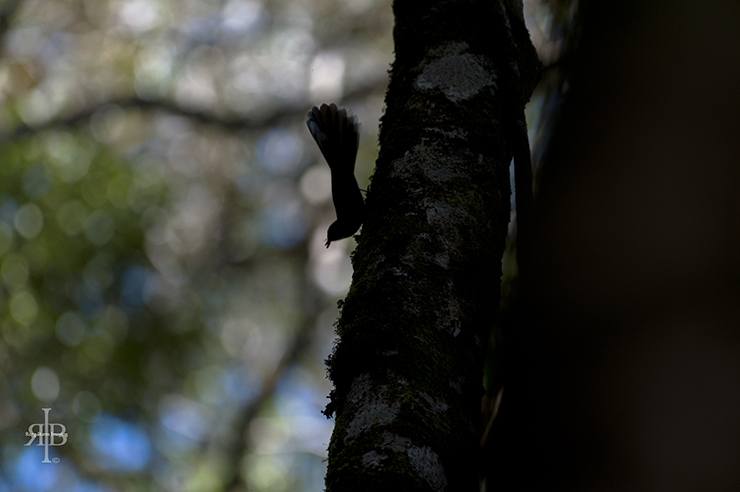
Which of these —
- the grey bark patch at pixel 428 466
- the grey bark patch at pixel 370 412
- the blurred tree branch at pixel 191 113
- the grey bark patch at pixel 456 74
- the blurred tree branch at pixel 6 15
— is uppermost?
the blurred tree branch at pixel 6 15

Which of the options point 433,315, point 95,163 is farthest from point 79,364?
point 433,315

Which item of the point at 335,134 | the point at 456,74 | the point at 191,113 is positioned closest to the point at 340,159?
the point at 335,134

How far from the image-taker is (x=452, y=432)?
39.3 inches

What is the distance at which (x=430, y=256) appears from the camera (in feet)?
3.70

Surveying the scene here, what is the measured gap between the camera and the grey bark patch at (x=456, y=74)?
4.29ft

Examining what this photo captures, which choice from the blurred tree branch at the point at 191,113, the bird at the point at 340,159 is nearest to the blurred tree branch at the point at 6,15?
the blurred tree branch at the point at 191,113

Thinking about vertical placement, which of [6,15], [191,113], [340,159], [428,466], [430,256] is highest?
[6,15]

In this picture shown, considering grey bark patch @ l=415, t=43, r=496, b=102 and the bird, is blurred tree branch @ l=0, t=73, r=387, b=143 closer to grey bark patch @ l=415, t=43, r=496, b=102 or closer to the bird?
the bird

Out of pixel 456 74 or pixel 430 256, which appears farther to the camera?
pixel 456 74

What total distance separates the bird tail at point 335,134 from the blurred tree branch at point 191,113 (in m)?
5.35

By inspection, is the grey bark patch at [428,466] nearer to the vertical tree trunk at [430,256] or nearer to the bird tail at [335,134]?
the vertical tree trunk at [430,256]

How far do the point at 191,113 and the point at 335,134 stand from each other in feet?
18.6

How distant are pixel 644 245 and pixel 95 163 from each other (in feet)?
18.8

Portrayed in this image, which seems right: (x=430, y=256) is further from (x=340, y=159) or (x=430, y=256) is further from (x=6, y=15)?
(x=6, y=15)
